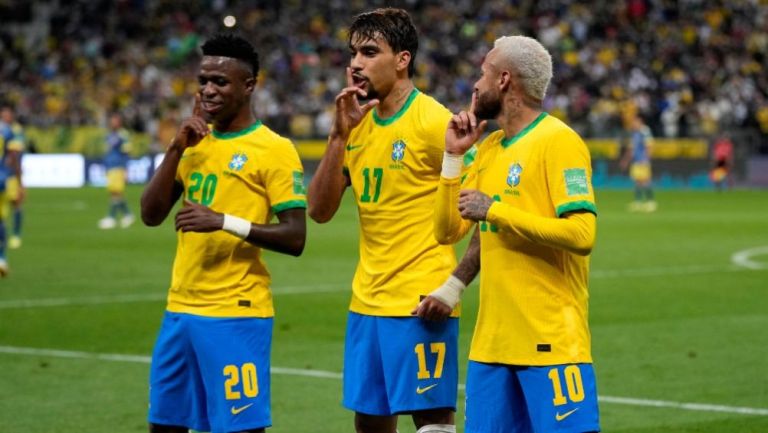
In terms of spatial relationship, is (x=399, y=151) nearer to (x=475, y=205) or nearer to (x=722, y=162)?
(x=475, y=205)

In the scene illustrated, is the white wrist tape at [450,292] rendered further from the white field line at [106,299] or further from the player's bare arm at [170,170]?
the white field line at [106,299]

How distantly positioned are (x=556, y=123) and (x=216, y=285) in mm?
1671

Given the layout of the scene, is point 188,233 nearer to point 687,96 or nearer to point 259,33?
point 687,96

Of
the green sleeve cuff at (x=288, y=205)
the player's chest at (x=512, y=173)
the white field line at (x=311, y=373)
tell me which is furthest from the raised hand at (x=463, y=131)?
the white field line at (x=311, y=373)

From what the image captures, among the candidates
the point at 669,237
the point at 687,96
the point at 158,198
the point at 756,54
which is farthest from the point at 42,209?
the point at 158,198

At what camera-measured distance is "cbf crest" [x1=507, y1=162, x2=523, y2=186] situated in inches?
221

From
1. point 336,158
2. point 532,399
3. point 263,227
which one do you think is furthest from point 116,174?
point 532,399

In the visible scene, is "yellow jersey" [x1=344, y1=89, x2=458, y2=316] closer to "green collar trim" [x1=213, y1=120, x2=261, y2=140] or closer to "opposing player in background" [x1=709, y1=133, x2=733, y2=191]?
"green collar trim" [x1=213, y1=120, x2=261, y2=140]

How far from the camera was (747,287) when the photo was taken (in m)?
16.9

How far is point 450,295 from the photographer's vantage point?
6133mm

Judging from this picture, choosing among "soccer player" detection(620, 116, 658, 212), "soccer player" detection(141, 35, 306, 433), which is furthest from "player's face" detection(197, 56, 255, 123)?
"soccer player" detection(620, 116, 658, 212)

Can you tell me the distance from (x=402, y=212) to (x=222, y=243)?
32.4 inches

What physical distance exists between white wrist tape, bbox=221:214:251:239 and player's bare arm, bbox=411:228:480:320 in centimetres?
82

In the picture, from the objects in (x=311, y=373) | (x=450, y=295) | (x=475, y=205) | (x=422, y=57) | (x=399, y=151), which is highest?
(x=422, y=57)
